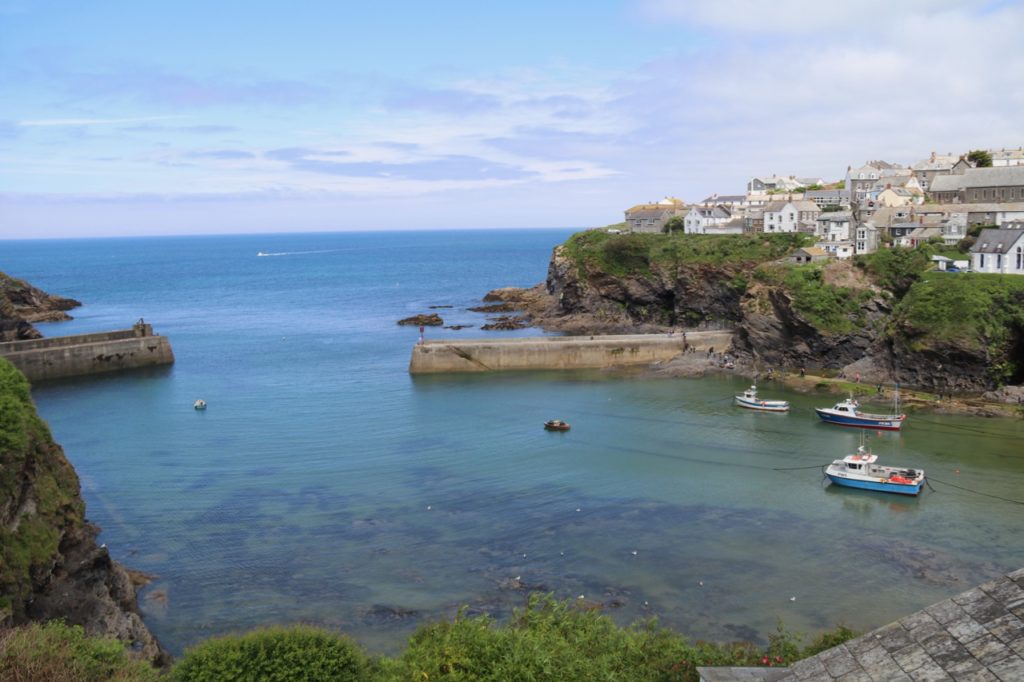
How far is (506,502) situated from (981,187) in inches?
2687

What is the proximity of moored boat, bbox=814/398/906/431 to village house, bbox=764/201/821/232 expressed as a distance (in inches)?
1577

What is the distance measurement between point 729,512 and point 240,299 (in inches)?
3968

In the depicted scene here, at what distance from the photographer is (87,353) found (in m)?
62.6

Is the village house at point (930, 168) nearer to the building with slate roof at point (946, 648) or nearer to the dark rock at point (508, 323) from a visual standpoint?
the dark rock at point (508, 323)

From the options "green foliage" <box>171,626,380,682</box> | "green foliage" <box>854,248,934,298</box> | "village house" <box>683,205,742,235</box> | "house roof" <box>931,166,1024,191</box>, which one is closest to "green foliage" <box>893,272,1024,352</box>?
"green foliage" <box>854,248,934,298</box>

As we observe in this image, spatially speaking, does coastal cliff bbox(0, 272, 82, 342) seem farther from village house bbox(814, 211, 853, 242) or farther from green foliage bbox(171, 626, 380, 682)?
village house bbox(814, 211, 853, 242)

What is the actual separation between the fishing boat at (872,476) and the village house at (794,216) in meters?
50.4

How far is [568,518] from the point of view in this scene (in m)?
31.4

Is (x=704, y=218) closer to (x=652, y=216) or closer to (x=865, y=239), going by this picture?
(x=652, y=216)

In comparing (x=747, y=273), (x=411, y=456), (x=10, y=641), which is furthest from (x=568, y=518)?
(x=747, y=273)

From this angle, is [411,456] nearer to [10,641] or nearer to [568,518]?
[568,518]

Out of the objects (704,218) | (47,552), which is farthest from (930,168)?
(47,552)

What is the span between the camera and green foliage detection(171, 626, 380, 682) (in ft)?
47.2

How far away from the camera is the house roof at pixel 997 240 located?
5900 centimetres
